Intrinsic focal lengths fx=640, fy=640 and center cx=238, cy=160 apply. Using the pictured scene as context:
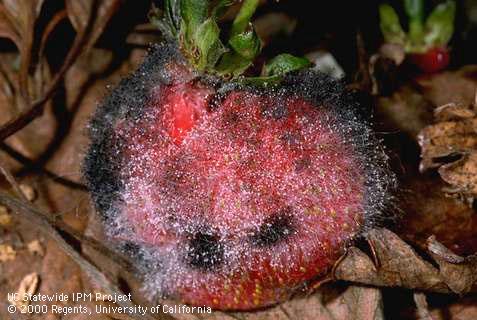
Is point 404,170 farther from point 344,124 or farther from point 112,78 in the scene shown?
point 112,78

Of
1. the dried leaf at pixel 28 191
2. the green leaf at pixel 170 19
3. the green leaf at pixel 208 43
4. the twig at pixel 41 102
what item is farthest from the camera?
the dried leaf at pixel 28 191

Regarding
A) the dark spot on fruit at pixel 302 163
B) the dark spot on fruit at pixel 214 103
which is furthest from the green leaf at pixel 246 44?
the dark spot on fruit at pixel 302 163

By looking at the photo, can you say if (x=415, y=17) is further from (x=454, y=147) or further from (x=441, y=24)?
(x=454, y=147)

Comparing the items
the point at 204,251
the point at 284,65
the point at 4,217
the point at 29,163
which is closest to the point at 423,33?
the point at 284,65

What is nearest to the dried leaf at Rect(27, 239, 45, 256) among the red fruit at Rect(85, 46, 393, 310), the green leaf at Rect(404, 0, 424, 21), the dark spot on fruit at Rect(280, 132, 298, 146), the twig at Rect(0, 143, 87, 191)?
the twig at Rect(0, 143, 87, 191)

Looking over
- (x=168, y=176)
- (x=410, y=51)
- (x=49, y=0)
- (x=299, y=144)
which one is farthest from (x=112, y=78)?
(x=410, y=51)

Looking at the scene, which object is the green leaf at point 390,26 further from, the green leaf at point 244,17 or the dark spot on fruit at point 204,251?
the dark spot on fruit at point 204,251
